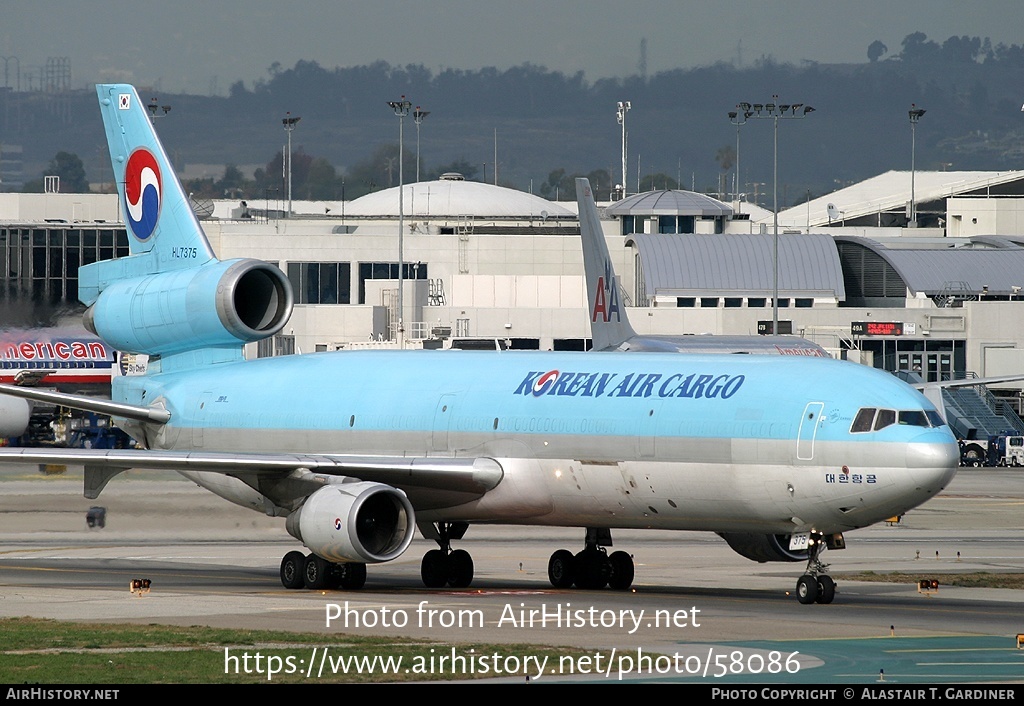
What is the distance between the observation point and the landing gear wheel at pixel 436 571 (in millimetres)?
33344

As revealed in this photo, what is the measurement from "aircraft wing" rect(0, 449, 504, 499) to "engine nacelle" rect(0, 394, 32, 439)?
20363 mm

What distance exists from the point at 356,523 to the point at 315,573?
2354 millimetres

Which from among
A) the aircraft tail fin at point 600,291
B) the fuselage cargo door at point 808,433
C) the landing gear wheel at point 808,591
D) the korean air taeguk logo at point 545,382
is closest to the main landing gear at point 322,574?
the korean air taeguk logo at point 545,382

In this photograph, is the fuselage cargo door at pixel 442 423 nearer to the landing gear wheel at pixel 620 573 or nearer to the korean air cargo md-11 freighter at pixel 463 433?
the korean air cargo md-11 freighter at pixel 463 433

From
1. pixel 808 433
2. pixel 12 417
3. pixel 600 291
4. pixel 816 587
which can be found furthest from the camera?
pixel 600 291

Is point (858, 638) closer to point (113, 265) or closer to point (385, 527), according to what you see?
point (385, 527)

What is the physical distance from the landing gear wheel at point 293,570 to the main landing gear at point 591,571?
192 inches

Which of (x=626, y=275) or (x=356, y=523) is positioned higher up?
(x=626, y=275)

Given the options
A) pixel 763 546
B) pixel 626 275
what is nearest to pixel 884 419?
pixel 763 546

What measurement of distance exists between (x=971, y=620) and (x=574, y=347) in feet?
229

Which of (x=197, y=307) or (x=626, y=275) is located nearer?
(x=197, y=307)

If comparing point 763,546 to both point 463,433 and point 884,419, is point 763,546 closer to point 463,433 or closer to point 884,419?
point 884,419

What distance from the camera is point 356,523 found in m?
30.2

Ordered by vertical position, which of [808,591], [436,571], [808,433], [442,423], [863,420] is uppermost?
[863,420]
